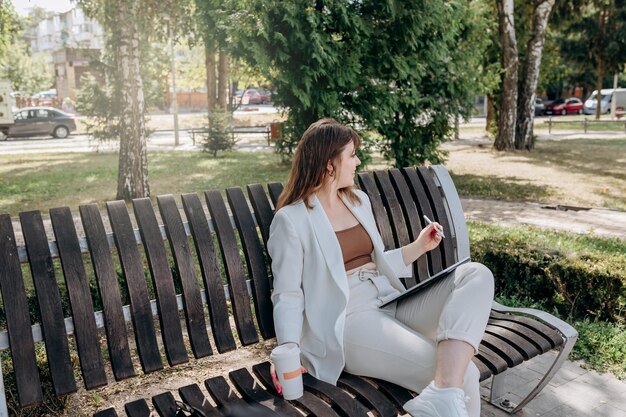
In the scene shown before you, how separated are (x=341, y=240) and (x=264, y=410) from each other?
3.14 ft

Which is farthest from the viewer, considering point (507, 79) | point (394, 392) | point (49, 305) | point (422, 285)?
point (507, 79)

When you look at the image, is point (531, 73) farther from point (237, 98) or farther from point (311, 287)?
point (237, 98)

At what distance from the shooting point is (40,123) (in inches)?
1102

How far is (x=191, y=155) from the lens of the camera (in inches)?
786

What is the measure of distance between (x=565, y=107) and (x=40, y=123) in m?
36.1

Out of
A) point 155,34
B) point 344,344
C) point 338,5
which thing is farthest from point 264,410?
point 155,34

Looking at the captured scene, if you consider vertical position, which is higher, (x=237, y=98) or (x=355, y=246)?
(x=237, y=98)

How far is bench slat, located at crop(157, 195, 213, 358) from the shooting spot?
2859mm

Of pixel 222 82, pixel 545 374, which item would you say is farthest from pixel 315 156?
pixel 222 82

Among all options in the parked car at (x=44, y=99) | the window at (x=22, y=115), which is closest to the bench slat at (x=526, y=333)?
the window at (x=22, y=115)

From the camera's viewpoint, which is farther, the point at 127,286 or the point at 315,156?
the point at 315,156

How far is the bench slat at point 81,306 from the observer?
8.41 ft

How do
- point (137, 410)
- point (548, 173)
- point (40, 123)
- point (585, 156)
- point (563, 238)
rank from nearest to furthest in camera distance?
point (137, 410)
point (563, 238)
point (548, 173)
point (585, 156)
point (40, 123)

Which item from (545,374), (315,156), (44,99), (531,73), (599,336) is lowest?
(599,336)
